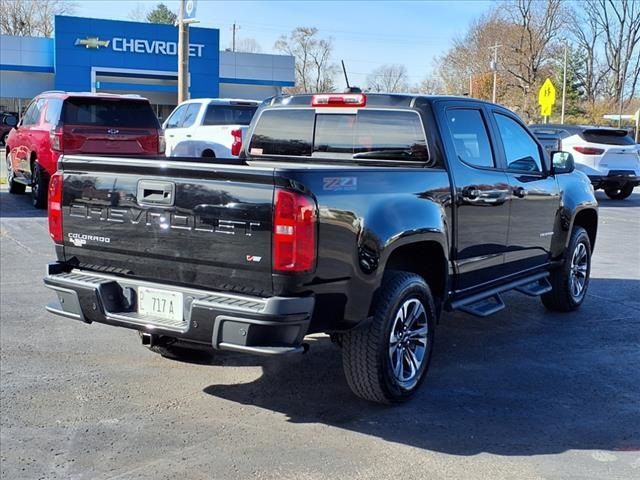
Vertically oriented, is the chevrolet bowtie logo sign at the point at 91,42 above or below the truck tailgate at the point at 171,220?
above

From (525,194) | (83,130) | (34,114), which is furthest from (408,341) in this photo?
(34,114)

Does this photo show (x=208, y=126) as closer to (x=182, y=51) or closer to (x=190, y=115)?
(x=190, y=115)

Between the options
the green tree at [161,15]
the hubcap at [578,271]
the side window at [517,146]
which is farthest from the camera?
the green tree at [161,15]

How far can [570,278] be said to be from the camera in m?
7.13

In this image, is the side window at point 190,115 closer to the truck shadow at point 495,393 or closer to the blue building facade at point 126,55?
the truck shadow at point 495,393

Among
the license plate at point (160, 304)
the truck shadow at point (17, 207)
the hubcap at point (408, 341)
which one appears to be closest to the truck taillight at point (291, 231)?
the license plate at point (160, 304)

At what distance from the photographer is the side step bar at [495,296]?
5.48 m

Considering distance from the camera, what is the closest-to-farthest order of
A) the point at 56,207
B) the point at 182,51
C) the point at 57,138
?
the point at 56,207 → the point at 57,138 → the point at 182,51

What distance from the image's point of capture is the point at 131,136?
41.0 ft

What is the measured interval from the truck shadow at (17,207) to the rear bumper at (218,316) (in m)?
8.74

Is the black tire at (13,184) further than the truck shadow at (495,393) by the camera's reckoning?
Yes

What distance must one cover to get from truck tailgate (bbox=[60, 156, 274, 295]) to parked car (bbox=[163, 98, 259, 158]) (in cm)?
1019

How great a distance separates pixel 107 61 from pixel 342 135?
37.1m

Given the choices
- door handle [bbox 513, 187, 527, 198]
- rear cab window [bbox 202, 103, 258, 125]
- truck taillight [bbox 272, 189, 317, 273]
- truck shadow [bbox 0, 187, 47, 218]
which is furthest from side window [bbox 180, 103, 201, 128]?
truck taillight [bbox 272, 189, 317, 273]
